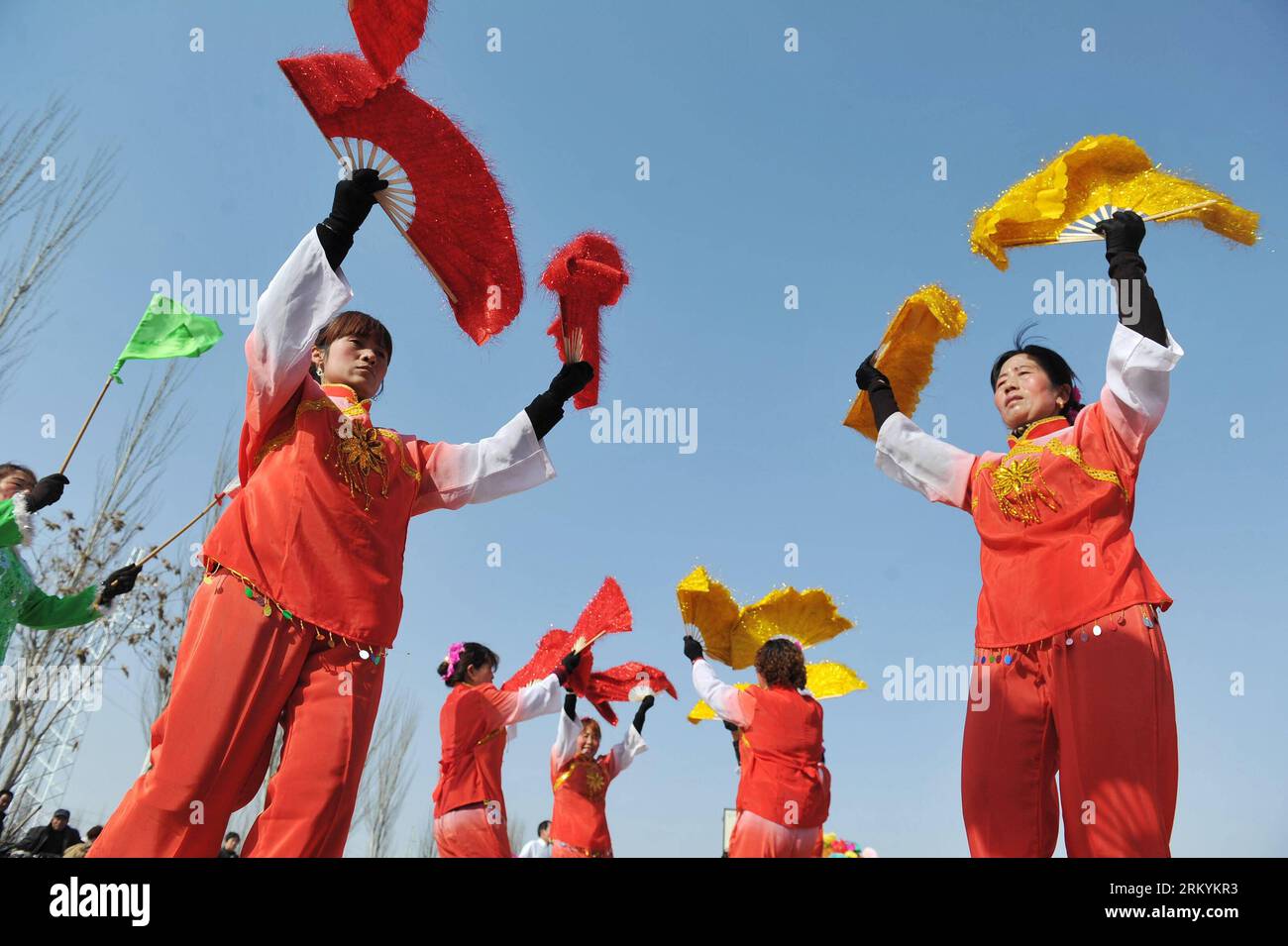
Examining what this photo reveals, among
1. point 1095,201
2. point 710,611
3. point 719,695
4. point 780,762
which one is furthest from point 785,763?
point 1095,201

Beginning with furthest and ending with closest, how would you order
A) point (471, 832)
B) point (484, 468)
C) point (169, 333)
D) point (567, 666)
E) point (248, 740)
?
point (567, 666), point (471, 832), point (169, 333), point (484, 468), point (248, 740)

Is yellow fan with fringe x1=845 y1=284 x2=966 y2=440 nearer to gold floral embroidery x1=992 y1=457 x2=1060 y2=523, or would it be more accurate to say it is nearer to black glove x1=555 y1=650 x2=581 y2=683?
gold floral embroidery x1=992 y1=457 x2=1060 y2=523

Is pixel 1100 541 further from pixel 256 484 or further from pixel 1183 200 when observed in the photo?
pixel 256 484

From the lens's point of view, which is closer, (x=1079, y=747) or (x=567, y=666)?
(x=1079, y=747)

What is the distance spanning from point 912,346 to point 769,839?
3.13 metres

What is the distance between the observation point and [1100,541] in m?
3.09

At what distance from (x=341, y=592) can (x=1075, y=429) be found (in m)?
2.42

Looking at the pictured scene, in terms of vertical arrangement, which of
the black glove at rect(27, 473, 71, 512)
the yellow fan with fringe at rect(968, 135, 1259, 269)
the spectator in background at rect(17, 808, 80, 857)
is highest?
the yellow fan with fringe at rect(968, 135, 1259, 269)

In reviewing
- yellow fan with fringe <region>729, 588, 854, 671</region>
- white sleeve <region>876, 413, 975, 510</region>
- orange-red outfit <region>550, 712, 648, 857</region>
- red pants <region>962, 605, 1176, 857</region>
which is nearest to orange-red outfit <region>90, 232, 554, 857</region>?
white sleeve <region>876, 413, 975, 510</region>

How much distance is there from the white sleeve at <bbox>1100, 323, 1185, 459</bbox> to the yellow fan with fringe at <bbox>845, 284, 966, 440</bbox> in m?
0.87

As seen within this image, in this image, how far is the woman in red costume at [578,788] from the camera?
7.46m

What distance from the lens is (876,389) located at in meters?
3.84

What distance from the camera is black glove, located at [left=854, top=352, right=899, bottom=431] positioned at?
3766mm

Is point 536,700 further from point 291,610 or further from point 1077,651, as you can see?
point 1077,651
